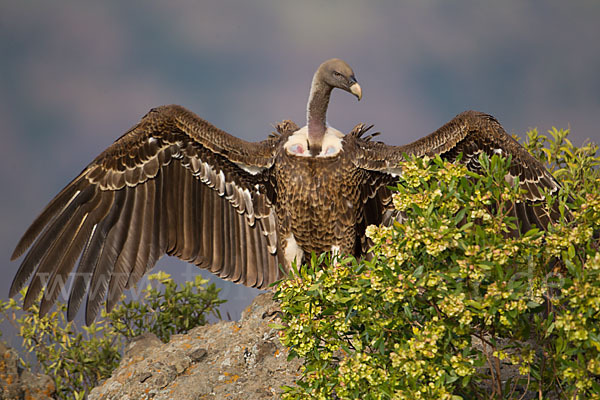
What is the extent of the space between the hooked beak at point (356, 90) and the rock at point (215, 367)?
253 cm

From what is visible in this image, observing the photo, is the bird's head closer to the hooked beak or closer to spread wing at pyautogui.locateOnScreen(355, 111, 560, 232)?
the hooked beak

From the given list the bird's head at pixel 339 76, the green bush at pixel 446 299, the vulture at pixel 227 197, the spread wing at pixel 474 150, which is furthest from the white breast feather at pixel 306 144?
the green bush at pixel 446 299

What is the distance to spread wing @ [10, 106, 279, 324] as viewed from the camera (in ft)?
23.5

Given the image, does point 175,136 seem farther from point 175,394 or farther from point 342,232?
point 175,394

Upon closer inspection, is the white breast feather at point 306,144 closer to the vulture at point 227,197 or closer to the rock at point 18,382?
the vulture at point 227,197

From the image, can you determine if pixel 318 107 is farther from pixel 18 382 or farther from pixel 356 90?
pixel 18 382

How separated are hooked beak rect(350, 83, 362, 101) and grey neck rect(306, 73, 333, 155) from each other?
1.44 feet

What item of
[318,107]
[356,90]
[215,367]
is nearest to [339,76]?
[356,90]

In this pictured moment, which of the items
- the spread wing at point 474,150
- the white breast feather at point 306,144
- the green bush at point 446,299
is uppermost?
the spread wing at point 474,150

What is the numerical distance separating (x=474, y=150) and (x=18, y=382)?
632 centimetres

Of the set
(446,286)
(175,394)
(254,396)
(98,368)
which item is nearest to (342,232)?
(254,396)

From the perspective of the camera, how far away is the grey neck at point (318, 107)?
7008 millimetres

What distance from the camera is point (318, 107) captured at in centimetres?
711

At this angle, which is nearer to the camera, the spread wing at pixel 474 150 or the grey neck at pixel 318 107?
the spread wing at pixel 474 150
